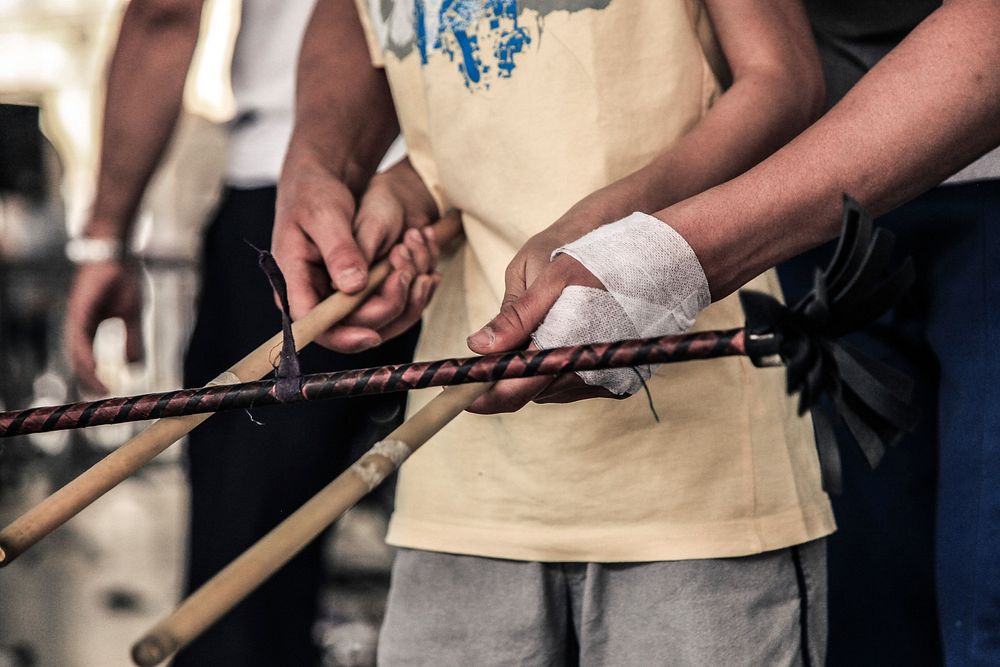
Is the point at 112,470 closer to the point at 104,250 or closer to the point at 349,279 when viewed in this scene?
the point at 349,279

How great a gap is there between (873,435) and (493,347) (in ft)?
0.75

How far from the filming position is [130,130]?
133cm

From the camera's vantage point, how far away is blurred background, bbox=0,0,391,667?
7.27ft

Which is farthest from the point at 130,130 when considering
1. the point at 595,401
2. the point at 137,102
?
the point at 595,401

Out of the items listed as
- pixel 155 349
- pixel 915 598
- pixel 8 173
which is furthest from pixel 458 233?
pixel 155 349

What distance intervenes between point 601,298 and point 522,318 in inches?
2.0

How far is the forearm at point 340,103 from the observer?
3.58ft

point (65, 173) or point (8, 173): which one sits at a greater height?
point (8, 173)

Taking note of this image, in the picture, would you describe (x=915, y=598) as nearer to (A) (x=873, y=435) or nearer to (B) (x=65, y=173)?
(A) (x=873, y=435)

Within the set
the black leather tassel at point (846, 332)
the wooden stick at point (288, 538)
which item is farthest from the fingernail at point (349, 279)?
the black leather tassel at point (846, 332)

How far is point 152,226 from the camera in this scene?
391 cm

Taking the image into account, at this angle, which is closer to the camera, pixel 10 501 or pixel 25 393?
pixel 10 501

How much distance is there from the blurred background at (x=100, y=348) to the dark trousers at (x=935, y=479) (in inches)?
35.8

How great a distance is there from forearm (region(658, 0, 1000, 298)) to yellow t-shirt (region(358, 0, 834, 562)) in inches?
6.0
